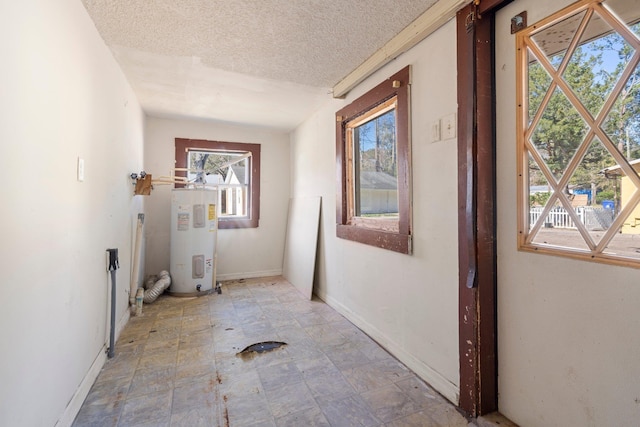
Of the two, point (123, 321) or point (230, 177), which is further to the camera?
point (230, 177)

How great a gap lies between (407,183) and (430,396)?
1277 millimetres

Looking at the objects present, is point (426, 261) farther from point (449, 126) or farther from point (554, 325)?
point (449, 126)

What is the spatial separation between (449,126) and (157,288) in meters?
3.30

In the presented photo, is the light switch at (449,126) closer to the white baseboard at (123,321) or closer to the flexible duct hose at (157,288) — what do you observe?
the white baseboard at (123,321)

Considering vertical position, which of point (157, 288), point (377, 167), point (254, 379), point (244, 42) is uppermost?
point (244, 42)

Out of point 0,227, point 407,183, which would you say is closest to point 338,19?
point 407,183

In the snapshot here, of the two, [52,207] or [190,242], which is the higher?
[52,207]

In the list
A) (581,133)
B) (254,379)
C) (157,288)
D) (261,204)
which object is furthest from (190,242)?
(581,133)

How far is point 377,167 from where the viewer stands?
257 cm

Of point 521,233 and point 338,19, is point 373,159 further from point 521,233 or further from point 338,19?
point 521,233

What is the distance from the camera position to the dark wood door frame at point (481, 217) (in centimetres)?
148

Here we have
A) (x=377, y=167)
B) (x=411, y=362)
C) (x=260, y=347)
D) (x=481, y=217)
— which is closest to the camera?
(x=481, y=217)

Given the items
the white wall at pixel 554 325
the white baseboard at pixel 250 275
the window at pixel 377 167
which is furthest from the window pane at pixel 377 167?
the white baseboard at pixel 250 275

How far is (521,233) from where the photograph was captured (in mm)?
1392
